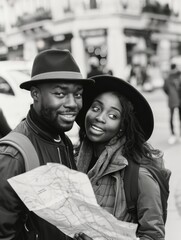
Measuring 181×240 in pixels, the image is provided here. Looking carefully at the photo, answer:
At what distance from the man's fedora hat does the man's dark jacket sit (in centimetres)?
15

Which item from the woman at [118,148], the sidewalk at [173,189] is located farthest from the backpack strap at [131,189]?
the sidewalk at [173,189]

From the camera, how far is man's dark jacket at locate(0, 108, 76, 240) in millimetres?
1521

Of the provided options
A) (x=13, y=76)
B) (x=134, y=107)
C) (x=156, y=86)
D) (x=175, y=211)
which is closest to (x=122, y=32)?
(x=156, y=86)

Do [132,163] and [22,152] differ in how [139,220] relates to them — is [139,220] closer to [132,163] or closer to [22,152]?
[132,163]

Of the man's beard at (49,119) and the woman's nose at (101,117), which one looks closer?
the man's beard at (49,119)

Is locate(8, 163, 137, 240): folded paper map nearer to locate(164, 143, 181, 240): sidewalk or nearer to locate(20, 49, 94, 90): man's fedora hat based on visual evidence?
locate(20, 49, 94, 90): man's fedora hat

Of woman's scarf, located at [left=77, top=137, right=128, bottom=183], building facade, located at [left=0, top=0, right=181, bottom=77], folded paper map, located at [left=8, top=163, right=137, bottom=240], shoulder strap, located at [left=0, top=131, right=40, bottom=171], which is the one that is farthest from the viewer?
building facade, located at [left=0, top=0, right=181, bottom=77]

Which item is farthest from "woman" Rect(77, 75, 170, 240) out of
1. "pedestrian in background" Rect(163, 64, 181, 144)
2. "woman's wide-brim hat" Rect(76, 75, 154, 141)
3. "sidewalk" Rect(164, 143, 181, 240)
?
"pedestrian in background" Rect(163, 64, 181, 144)

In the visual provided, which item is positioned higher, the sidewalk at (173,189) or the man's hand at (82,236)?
the man's hand at (82,236)

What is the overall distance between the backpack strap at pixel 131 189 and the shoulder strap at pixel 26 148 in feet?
1.75

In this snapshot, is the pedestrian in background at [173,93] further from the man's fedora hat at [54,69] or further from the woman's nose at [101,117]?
the man's fedora hat at [54,69]

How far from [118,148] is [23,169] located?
0.72 metres

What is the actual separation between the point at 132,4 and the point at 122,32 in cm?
255

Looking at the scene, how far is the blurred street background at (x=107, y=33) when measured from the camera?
27.9 meters
